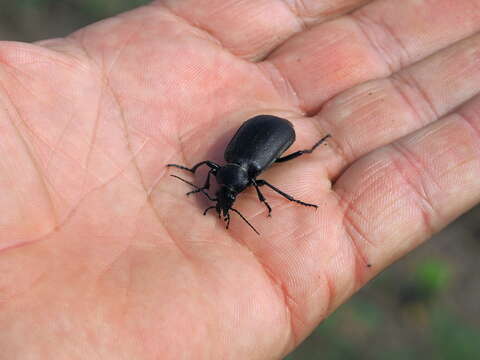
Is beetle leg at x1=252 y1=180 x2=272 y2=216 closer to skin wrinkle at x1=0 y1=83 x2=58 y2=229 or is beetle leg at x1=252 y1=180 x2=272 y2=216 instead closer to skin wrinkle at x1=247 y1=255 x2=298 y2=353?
skin wrinkle at x1=247 y1=255 x2=298 y2=353

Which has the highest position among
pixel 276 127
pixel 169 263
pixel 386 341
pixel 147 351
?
pixel 276 127

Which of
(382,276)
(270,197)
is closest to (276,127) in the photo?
(270,197)

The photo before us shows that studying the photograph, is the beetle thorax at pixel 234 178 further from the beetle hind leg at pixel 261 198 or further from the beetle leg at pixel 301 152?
the beetle leg at pixel 301 152

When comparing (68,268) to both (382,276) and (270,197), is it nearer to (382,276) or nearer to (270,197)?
(270,197)

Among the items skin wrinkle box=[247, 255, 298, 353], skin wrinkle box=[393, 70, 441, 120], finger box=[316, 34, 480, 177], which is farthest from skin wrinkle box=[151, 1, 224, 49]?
skin wrinkle box=[247, 255, 298, 353]

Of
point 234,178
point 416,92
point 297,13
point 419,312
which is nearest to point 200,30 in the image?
point 297,13

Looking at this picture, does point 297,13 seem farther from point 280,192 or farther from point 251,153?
point 280,192
